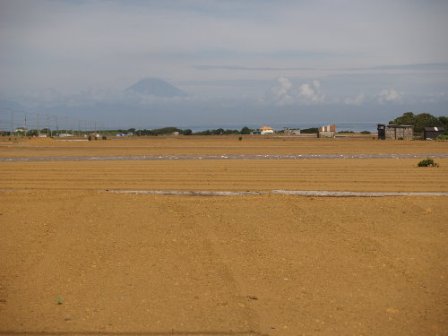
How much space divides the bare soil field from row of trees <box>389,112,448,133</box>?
58.5 meters

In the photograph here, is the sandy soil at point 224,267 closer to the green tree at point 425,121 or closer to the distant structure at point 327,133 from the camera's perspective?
the distant structure at point 327,133

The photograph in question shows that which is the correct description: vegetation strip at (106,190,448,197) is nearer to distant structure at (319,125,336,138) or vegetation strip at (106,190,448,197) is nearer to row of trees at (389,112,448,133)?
distant structure at (319,125,336,138)

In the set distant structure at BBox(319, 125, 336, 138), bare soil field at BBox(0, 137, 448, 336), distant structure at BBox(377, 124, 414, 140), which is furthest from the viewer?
distant structure at BBox(319, 125, 336, 138)

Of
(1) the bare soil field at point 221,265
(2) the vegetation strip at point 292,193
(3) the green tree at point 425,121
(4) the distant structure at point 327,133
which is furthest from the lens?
(3) the green tree at point 425,121

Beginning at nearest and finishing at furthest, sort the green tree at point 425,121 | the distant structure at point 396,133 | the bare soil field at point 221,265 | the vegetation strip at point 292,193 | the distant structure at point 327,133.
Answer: the bare soil field at point 221,265
the vegetation strip at point 292,193
the distant structure at point 396,133
the distant structure at point 327,133
the green tree at point 425,121

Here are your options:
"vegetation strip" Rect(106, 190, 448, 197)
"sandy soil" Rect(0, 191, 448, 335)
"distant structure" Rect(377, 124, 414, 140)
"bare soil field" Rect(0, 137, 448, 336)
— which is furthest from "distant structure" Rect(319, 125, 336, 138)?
"sandy soil" Rect(0, 191, 448, 335)

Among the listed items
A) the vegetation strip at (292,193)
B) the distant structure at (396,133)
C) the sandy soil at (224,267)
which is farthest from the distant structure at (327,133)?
the sandy soil at (224,267)

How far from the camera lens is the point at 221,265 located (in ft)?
33.4

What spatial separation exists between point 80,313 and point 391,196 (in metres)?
10.1

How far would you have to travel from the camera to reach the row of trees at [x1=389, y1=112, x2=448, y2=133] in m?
74.2

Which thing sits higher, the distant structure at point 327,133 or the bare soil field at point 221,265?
the distant structure at point 327,133

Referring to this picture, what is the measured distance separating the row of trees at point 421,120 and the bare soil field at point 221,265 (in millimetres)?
58503

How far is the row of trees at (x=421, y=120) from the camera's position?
74250mm

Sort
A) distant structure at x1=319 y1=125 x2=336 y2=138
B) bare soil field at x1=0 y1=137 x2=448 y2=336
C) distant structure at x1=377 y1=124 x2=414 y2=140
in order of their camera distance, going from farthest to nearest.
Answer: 1. distant structure at x1=319 y1=125 x2=336 y2=138
2. distant structure at x1=377 y1=124 x2=414 y2=140
3. bare soil field at x1=0 y1=137 x2=448 y2=336
